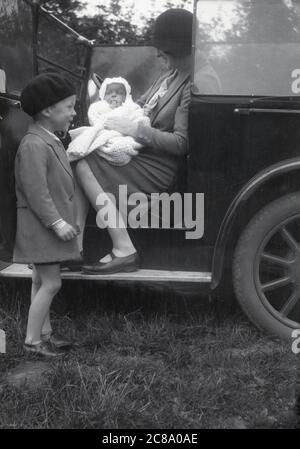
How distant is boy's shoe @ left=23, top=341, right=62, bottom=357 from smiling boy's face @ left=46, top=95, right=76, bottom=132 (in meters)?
1.07

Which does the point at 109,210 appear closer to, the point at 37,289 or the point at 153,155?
the point at 153,155

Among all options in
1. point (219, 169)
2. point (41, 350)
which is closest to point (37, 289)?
point (41, 350)

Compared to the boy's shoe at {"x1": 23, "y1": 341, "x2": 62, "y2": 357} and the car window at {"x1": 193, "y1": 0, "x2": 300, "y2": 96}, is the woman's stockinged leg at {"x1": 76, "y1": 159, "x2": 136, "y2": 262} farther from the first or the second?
the car window at {"x1": 193, "y1": 0, "x2": 300, "y2": 96}

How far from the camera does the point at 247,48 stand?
315cm

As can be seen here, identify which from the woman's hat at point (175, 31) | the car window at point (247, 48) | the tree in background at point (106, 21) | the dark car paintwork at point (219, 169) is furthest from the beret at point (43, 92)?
the tree in background at point (106, 21)

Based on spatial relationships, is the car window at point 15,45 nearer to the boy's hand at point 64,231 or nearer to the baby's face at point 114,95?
the baby's face at point 114,95

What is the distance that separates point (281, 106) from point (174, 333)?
130 cm

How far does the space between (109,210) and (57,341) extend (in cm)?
74

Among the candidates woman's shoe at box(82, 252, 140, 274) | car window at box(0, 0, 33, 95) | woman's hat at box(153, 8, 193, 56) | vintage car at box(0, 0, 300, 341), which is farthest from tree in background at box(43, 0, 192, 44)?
woman's shoe at box(82, 252, 140, 274)

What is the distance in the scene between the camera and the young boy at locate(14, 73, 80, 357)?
113 inches

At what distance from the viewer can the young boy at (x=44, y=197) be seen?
2.88 metres

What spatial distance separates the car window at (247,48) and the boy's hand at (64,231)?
956 millimetres
